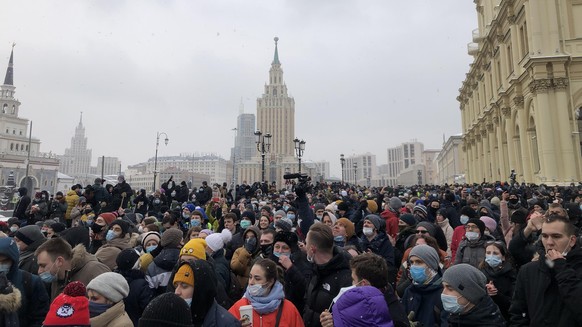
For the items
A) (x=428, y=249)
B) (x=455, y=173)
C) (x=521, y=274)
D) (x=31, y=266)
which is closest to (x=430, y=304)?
(x=428, y=249)

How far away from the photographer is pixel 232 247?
556 cm

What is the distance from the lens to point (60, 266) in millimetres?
3541

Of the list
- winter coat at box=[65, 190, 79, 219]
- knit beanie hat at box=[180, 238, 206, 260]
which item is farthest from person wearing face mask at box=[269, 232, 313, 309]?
winter coat at box=[65, 190, 79, 219]

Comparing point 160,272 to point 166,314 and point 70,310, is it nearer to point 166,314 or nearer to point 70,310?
point 70,310

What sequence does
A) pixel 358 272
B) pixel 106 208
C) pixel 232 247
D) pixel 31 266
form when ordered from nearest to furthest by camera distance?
pixel 358 272
pixel 31 266
pixel 232 247
pixel 106 208

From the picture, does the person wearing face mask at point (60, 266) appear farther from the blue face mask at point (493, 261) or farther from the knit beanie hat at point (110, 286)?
the blue face mask at point (493, 261)

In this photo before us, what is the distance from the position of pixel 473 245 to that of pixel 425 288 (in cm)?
172

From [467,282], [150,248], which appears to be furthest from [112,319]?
[467,282]

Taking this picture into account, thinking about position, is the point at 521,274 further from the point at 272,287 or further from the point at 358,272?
the point at 272,287

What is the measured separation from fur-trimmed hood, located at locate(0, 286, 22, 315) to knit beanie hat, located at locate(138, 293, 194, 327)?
1.58m

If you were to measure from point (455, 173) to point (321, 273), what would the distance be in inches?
→ 2702

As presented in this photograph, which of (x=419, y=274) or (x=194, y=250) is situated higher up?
(x=194, y=250)

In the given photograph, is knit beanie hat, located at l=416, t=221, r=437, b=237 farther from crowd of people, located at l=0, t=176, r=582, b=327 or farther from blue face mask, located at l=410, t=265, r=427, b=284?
blue face mask, located at l=410, t=265, r=427, b=284

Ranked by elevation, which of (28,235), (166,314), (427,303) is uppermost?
(28,235)
